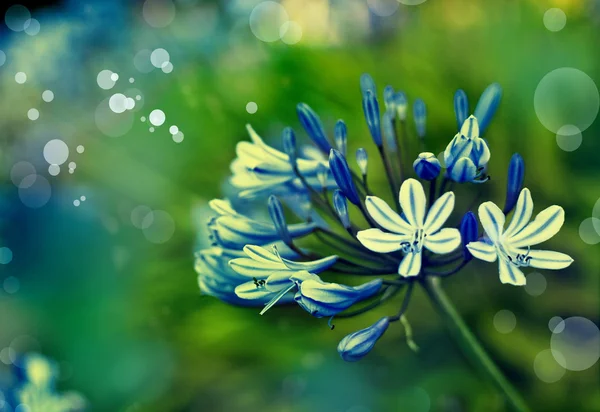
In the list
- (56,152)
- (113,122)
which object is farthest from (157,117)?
(56,152)

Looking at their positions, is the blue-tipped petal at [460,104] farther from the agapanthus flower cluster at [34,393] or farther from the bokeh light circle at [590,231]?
the agapanthus flower cluster at [34,393]

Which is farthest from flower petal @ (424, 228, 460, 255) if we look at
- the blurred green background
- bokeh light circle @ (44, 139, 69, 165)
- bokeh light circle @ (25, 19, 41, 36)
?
bokeh light circle @ (25, 19, 41, 36)

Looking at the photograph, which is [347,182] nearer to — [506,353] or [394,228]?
[394,228]

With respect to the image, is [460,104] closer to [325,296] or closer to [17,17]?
[325,296]

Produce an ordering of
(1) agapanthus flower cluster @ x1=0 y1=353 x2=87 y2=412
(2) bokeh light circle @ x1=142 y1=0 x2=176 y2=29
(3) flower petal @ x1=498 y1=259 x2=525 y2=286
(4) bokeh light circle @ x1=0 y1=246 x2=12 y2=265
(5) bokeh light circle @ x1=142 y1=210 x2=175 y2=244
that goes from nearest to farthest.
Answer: (3) flower petal @ x1=498 y1=259 x2=525 y2=286
(1) agapanthus flower cluster @ x1=0 y1=353 x2=87 y2=412
(5) bokeh light circle @ x1=142 y1=210 x2=175 y2=244
(4) bokeh light circle @ x1=0 y1=246 x2=12 y2=265
(2) bokeh light circle @ x1=142 y1=0 x2=176 y2=29

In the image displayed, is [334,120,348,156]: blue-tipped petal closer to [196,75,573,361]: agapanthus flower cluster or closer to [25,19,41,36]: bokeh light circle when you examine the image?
[196,75,573,361]: agapanthus flower cluster

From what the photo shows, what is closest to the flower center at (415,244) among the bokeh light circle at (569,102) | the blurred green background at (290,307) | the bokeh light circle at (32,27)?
the blurred green background at (290,307)
